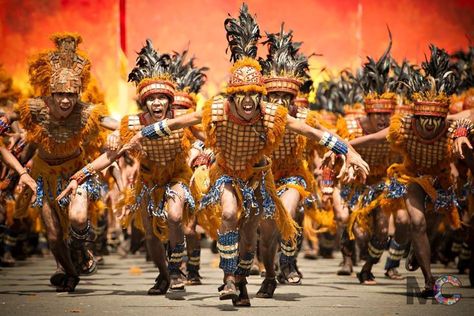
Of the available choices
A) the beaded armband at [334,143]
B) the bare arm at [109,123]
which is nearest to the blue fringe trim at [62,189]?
the bare arm at [109,123]

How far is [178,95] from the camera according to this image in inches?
524

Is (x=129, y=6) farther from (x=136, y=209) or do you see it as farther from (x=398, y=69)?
(x=136, y=209)

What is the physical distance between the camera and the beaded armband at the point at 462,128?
432 inches

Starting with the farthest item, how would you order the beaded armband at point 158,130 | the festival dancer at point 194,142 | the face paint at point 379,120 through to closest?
the face paint at point 379,120 < the festival dancer at point 194,142 < the beaded armband at point 158,130

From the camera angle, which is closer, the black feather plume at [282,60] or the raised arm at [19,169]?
the raised arm at [19,169]

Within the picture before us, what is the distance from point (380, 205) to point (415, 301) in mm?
2242

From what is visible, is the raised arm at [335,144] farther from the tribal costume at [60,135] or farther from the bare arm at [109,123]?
the tribal costume at [60,135]

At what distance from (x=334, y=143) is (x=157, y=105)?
2315mm

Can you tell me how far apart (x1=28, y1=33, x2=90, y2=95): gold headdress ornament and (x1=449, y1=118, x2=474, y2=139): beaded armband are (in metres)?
3.96

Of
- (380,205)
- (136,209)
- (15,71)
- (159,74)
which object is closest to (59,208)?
(136,209)

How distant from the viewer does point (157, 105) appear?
11594 mm

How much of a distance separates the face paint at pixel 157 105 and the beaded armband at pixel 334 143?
214 cm

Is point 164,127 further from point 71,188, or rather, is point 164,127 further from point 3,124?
point 3,124

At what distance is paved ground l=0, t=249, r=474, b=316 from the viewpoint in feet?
31.7
